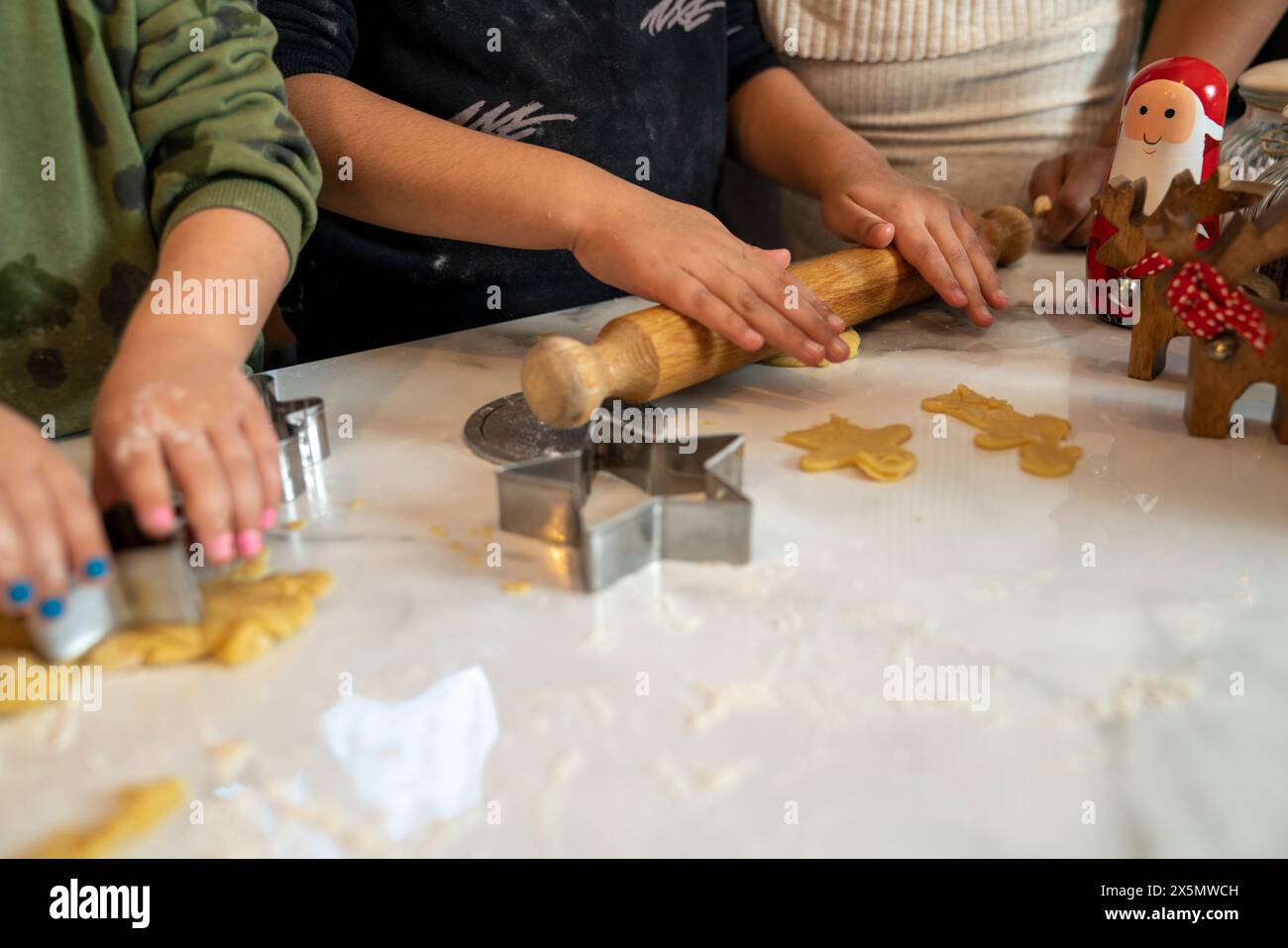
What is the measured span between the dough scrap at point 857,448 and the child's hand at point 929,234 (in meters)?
0.28

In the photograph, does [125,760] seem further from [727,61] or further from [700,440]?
[727,61]

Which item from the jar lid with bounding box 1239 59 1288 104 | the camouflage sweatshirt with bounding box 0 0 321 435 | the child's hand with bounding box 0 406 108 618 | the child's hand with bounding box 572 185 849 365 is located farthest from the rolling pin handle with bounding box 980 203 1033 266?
the child's hand with bounding box 0 406 108 618

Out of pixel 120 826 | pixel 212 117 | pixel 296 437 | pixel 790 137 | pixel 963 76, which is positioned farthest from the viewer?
pixel 963 76

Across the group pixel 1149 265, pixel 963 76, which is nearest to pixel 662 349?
pixel 1149 265

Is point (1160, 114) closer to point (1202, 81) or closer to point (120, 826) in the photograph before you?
point (1202, 81)

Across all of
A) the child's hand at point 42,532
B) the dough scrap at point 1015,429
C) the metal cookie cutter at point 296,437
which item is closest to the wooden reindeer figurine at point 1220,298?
the dough scrap at point 1015,429

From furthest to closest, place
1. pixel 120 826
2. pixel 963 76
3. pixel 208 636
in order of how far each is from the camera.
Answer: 1. pixel 963 76
2. pixel 208 636
3. pixel 120 826

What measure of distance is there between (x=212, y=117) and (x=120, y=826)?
616 millimetres

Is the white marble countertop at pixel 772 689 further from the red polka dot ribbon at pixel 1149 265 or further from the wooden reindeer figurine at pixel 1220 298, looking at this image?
the red polka dot ribbon at pixel 1149 265

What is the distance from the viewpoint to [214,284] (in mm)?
762

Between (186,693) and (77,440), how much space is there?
0.39 m

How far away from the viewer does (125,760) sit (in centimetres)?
48

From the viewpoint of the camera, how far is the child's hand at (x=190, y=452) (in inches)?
22.9
